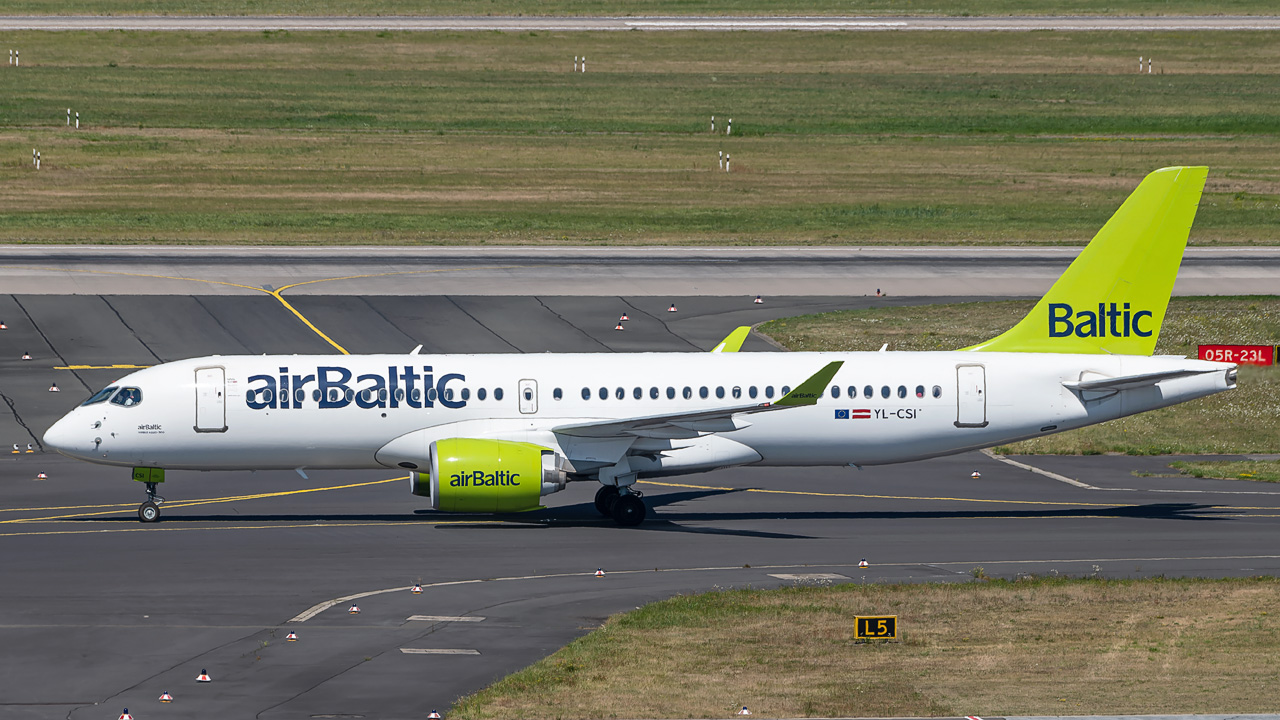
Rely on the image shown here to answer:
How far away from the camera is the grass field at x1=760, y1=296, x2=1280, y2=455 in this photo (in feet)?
155

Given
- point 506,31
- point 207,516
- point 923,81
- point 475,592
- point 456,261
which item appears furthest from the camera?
point 506,31

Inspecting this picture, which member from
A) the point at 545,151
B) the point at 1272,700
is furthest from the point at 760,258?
the point at 1272,700

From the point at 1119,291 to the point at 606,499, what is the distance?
13312mm

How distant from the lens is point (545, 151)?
332 feet

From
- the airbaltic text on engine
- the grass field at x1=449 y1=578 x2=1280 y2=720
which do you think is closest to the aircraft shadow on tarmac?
the airbaltic text on engine

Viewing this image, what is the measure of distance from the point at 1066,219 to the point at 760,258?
791 inches

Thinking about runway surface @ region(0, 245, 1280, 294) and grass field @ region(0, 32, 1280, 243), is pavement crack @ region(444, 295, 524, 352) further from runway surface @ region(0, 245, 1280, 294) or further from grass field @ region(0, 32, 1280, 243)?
grass field @ region(0, 32, 1280, 243)

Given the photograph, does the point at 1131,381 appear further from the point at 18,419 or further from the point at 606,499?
the point at 18,419

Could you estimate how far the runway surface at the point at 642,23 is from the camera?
14725cm

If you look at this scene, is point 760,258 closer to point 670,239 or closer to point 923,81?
point 670,239

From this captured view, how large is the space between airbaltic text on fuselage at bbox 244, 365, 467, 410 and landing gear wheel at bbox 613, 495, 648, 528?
167 inches

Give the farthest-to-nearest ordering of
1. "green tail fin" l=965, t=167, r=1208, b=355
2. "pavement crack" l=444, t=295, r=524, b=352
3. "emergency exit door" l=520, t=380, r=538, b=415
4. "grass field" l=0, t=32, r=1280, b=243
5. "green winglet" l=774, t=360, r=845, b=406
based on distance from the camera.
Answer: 1. "grass field" l=0, t=32, r=1280, b=243
2. "pavement crack" l=444, t=295, r=524, b=352
3. "green tail fin" l=965, t=167, r=1208, b=355
4. "emergency exit door" l=520, t=380, r=538, b=415
5. "green winglet" l=774, t=360, r=845, b=406

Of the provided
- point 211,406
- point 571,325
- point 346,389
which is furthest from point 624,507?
point 571,325

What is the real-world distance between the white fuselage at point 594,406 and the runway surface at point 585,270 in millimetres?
25281
